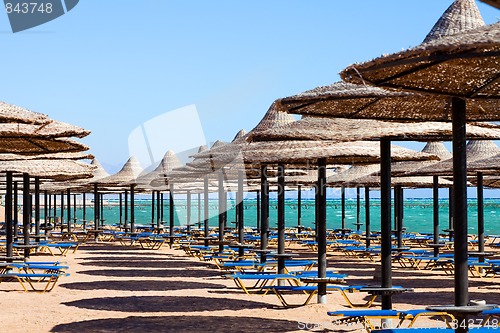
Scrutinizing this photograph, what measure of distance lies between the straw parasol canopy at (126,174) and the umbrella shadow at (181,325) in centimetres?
1398

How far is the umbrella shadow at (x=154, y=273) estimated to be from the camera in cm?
1309

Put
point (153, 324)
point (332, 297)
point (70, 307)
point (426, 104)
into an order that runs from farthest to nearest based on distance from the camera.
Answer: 1. point (332, 297)
2. point (70, 307)
3. point (153, 324)
4. point (426, 104)

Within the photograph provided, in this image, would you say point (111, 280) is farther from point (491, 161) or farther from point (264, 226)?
point (491, 161)

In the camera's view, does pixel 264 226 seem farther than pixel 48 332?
Yes

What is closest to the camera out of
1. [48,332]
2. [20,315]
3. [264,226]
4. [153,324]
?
[48,332]

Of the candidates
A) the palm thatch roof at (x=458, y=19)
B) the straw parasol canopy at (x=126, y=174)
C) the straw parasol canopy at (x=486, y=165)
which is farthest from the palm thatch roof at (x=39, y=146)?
the straw parasol canopy at (x=126, y=174)

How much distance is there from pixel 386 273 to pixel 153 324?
2.21m

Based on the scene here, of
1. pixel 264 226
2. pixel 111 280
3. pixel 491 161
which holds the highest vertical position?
pixel 491 161

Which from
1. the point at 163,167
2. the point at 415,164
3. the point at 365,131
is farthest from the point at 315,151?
the point at 163,167

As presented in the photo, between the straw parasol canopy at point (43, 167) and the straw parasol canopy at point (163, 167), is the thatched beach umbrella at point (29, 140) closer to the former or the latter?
the straw parasol canopy at point (43, 167)

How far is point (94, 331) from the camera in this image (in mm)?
7352

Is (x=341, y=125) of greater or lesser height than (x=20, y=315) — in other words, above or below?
A: above

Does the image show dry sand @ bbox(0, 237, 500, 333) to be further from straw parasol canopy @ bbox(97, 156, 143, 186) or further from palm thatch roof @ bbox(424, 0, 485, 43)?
straw parasol canopy @ bbox(97, 156, 143, 186)

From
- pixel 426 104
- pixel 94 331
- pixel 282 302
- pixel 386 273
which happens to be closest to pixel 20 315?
pixel 94 331
